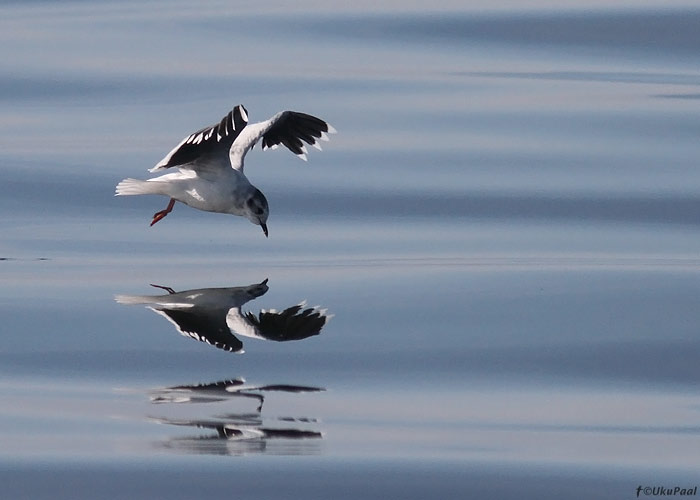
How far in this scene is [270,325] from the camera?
230 inches

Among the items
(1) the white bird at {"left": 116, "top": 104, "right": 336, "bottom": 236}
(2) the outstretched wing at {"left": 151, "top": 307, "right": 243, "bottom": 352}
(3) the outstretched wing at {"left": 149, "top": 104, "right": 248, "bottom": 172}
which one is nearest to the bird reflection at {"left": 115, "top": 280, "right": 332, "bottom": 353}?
(2) the outstretched wing at {"left": 151, "top": 307, "right": 243, "bottom": 352}

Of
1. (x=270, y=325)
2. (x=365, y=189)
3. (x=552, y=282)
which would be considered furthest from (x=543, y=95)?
(x=270, y=325)

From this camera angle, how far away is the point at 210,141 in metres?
7.09

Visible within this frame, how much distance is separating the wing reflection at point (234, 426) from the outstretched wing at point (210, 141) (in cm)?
194

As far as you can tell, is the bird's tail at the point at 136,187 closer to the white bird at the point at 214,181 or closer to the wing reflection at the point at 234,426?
the white bird at the point at 214,181

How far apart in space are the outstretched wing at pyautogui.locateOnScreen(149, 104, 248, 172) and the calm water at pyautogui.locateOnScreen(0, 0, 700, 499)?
1.41 feet

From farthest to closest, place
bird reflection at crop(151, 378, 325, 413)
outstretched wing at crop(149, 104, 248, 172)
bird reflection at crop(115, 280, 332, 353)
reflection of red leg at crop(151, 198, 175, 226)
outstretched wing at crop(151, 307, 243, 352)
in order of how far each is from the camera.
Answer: reflection of red leg at crop(151, 198, 175, 226) → outstretched wing at crop(149, 104, 248, 172) → bird reflection at crop(115, 280, 332, 353) → outstretched wing at crop(151, 307, 243, 352) → bird reflection at crop(151, 378, 325, 413)

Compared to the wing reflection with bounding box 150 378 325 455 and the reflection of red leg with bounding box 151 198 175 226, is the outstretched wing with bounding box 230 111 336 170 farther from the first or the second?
the wing reflection with bounding box 150 378 325 455

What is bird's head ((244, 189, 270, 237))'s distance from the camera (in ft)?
23.5

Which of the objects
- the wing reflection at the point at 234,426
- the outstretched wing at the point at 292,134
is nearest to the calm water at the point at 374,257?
the wing reflection at the point at 234,426

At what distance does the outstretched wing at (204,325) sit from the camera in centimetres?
559

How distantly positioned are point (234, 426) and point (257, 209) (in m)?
2.74

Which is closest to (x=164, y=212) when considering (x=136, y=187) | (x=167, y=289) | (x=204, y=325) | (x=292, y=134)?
(x=136, y=187)

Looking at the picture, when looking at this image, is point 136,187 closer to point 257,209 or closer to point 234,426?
point 257,209
